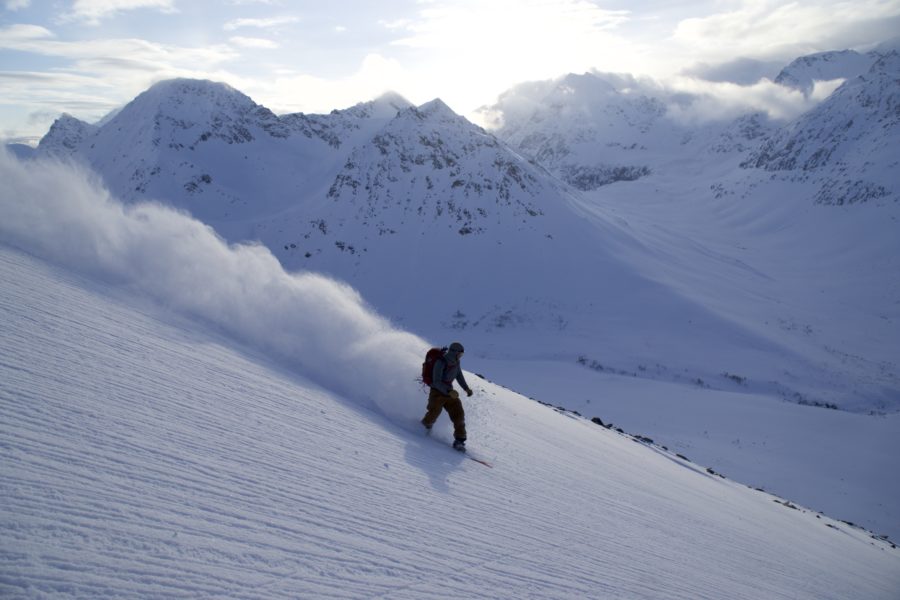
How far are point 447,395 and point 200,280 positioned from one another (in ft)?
15.7

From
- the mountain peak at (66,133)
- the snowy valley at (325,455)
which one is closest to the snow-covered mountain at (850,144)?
the snowy valley at (325,455)

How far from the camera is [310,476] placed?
18.1 ft

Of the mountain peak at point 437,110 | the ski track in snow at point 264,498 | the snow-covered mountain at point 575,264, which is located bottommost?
the ski track in snow at point 264,498

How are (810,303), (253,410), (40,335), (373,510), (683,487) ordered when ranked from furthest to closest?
(810,303), (683,487), (253,410), (40,335), (373,510)

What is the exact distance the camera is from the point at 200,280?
389 inches

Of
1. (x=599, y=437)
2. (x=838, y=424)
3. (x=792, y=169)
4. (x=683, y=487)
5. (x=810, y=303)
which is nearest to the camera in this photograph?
(x=683, y=487)

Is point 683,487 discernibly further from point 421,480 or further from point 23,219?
point 23,219

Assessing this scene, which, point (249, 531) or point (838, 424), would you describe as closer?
point (249, 531)

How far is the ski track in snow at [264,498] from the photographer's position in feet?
11.8

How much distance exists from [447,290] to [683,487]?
42.7 metres

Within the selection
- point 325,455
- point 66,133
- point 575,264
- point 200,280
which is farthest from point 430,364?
point 66,133

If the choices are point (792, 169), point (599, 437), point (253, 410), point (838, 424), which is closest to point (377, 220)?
point (838, 424)

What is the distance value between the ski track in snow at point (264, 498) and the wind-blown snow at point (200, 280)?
75cm

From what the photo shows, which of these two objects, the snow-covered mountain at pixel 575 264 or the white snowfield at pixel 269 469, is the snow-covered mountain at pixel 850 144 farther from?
the white snowfield at pixel 269 469
